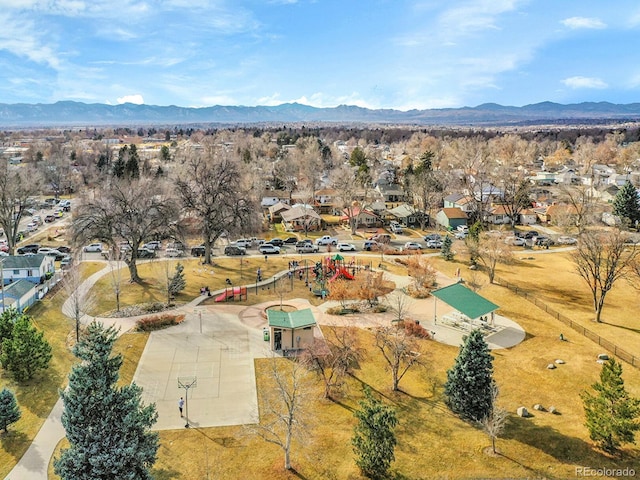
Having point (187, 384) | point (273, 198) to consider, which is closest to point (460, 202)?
point (273, 198)

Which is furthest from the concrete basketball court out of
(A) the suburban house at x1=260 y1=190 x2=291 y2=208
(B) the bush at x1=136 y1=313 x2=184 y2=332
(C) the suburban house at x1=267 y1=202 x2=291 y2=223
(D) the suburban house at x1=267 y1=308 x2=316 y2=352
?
(A) the suburban house at x1=260 y1=190 x2=291 y2=208

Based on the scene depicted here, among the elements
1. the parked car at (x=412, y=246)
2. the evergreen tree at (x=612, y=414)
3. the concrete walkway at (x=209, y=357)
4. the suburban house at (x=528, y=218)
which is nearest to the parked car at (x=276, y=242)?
the parked car at (x=412, y=246)

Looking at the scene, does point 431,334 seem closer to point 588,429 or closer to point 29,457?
point 588,429

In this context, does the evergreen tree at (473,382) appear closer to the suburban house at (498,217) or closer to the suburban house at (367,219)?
the suburban house at (367,219)

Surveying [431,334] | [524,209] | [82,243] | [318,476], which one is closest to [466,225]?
[524,209]

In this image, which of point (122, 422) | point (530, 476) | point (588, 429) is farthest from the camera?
point (588, 429)

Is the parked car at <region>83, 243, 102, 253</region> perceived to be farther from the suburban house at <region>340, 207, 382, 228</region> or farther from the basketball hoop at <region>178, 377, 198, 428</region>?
the basketball hoop at <region>178, 377, 198, 428</region>
